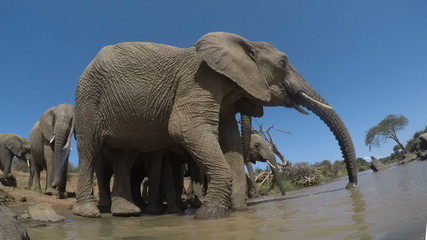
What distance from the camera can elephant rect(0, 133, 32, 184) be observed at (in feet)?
48.1

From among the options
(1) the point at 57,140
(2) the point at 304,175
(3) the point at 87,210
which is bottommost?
(3) the point at 87,210

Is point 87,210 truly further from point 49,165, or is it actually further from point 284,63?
point 49,165

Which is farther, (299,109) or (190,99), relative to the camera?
(299,109)

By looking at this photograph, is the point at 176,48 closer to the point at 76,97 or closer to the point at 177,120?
the point at 177,120

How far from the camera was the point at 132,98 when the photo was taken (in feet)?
16.3

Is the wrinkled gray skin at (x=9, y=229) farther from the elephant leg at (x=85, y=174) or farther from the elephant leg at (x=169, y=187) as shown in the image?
the elephant leg at (x=169, y=187)

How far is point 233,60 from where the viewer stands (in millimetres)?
4730

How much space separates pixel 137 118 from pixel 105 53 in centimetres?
121

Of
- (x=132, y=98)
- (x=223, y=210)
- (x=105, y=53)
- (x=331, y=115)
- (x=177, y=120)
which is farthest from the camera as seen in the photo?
(x=331, y=115)

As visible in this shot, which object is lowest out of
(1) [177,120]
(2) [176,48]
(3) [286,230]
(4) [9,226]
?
(3) [286,230]

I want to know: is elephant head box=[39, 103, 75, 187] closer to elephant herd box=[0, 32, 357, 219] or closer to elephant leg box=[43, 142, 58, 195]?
elephant leg box=[43, 142, 58, 195]

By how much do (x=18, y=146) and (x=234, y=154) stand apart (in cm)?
1306

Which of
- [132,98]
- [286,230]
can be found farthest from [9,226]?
[132,98]

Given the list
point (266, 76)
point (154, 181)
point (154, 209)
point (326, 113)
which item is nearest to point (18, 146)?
point (154, 181)
